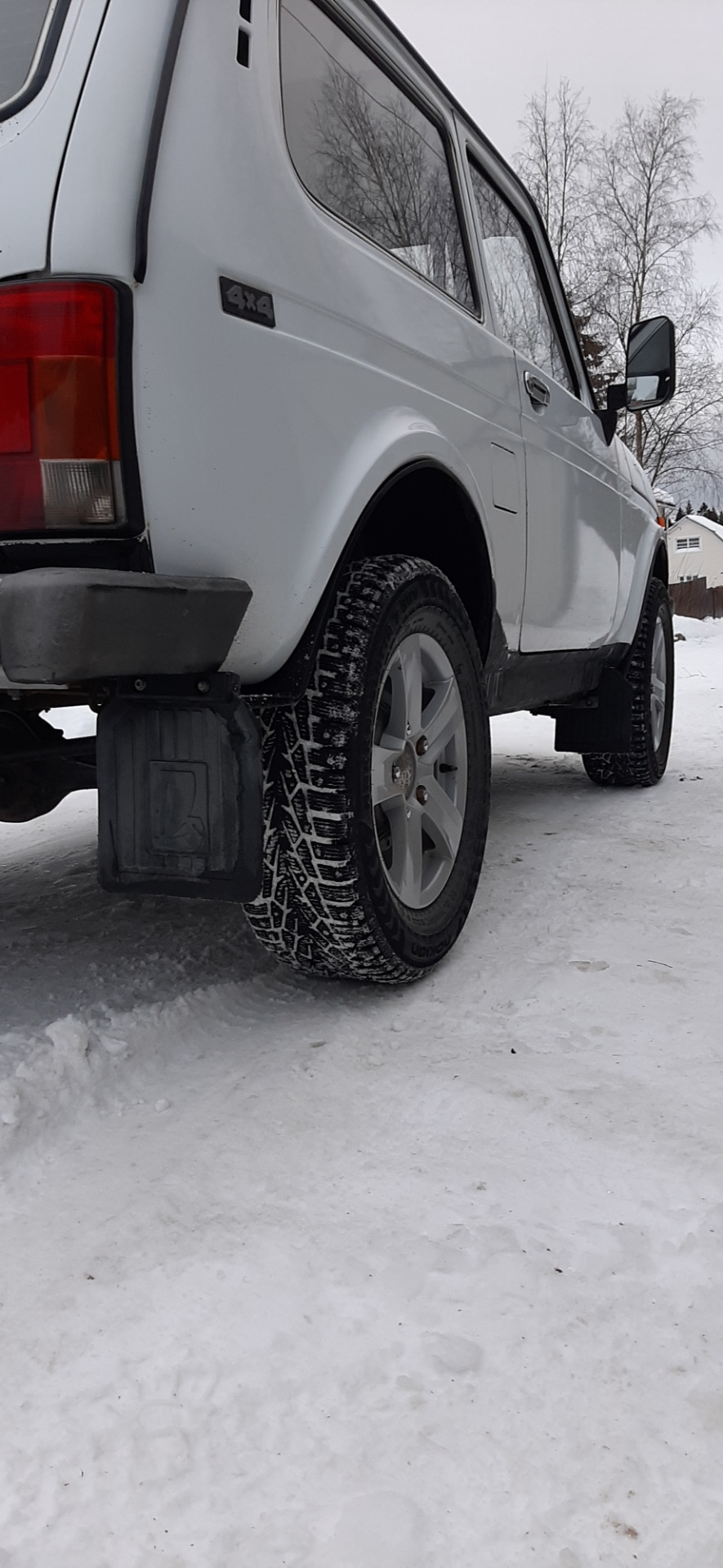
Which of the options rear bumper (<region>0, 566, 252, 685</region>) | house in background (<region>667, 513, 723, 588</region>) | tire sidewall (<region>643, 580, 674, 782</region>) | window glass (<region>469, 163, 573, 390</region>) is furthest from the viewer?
house in background (<region>667, 513, 723, 588</region>)

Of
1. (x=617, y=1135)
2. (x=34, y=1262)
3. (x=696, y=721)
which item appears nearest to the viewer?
(x=34, y=1262)

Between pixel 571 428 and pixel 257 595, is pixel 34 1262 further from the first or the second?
pixel 571 428

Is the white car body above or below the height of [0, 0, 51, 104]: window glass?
below

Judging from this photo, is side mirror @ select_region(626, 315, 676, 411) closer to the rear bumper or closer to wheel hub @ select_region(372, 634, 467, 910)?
wheel hub @ select_region(372, 634, 467, 910)

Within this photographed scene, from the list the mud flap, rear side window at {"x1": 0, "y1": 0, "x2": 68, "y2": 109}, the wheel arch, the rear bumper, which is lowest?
the mud flap

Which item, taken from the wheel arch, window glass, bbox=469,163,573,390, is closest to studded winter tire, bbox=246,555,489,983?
the wheel arch

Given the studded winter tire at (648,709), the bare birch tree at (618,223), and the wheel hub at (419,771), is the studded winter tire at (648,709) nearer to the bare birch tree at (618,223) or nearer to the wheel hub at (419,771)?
the wheel hub at (419,771)

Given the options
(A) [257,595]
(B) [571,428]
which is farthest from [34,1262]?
(B) [571,428]

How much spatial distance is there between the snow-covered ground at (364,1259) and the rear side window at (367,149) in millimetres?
1545

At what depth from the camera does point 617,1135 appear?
1.67 meters

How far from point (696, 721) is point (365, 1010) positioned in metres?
4.90

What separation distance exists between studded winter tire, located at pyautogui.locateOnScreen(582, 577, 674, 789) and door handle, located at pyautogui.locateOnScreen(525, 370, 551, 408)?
4.27 ft

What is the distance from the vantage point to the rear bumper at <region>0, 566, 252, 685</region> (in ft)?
4.66

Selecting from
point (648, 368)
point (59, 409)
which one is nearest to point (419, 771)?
point (59, 409)
